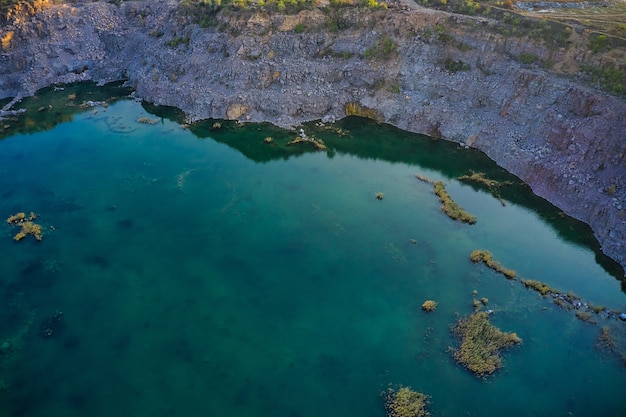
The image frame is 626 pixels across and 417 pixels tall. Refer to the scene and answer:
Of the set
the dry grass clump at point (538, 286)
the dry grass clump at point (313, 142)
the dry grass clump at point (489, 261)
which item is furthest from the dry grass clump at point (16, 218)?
the dry grass clump at point (538, 286)

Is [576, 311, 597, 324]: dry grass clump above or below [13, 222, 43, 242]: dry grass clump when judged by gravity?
above

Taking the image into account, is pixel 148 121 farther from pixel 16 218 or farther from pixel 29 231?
pixel 29 231

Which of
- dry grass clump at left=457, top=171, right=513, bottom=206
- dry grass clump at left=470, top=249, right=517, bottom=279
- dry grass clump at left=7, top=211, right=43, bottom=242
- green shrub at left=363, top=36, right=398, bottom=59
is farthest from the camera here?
green shrub at left=363, top=36, right=398, bottom=59

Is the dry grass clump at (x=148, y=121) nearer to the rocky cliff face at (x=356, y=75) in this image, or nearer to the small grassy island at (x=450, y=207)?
the rocky cliff face at (x=356, y=75)

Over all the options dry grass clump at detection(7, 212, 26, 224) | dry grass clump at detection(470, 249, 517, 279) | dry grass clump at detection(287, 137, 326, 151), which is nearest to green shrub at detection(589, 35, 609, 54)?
dry grass clump at detection(470, 249, 517, 279)

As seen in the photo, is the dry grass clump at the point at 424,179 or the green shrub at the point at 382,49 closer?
the dry grass clump at the point at 424,179

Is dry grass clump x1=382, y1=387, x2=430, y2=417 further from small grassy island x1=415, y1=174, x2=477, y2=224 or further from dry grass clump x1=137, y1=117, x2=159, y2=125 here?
dry grass clump x1=137, y1=117, x2=159, y2=125

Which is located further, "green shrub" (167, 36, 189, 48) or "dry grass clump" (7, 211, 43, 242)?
"green shrub" (167, 36, 189, 48)

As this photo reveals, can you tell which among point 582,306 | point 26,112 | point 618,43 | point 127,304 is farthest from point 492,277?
point 26,112
